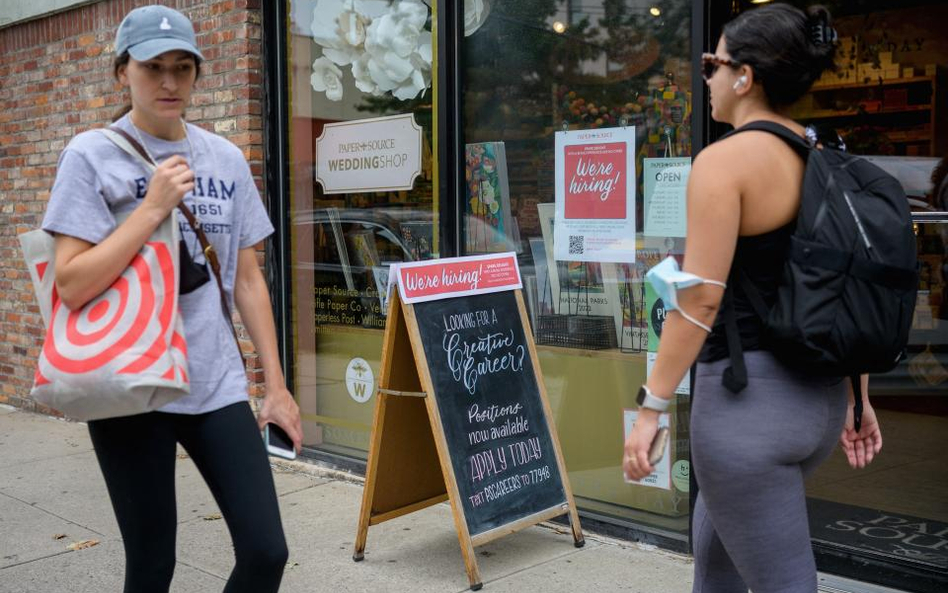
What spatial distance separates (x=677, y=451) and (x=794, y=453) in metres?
2.40

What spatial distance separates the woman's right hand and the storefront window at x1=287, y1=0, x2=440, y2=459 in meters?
3.07

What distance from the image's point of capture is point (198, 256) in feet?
8.81

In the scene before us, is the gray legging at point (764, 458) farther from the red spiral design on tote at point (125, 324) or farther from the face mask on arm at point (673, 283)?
the red spiral design on tote at point (125, 324)

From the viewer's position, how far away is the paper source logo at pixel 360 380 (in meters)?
6.05

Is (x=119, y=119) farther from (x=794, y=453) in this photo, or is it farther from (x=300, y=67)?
(x=300, y=67)

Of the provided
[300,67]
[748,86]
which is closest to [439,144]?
[300,67]

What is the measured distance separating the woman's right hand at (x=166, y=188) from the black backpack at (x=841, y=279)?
1.30 m

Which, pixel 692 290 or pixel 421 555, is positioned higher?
pixel 692 290

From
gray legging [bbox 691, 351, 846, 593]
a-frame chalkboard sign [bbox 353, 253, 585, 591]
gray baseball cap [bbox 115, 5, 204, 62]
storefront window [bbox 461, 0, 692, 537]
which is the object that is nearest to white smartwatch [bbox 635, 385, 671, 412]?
gray legging [bbox 691, 351, 846, 593]

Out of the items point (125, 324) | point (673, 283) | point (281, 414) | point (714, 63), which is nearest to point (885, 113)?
point (714, 63)

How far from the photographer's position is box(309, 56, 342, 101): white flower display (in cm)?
613

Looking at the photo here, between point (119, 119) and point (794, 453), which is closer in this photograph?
point (794, 453)

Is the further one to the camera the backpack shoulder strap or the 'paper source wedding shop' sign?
the 'paper source wedding shop' sign

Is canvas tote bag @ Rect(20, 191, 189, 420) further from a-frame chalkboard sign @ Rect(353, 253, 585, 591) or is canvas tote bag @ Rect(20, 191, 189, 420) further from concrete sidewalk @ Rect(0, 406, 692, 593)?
concrete sidewalk @ Rect(0, 406, 692, 593)
